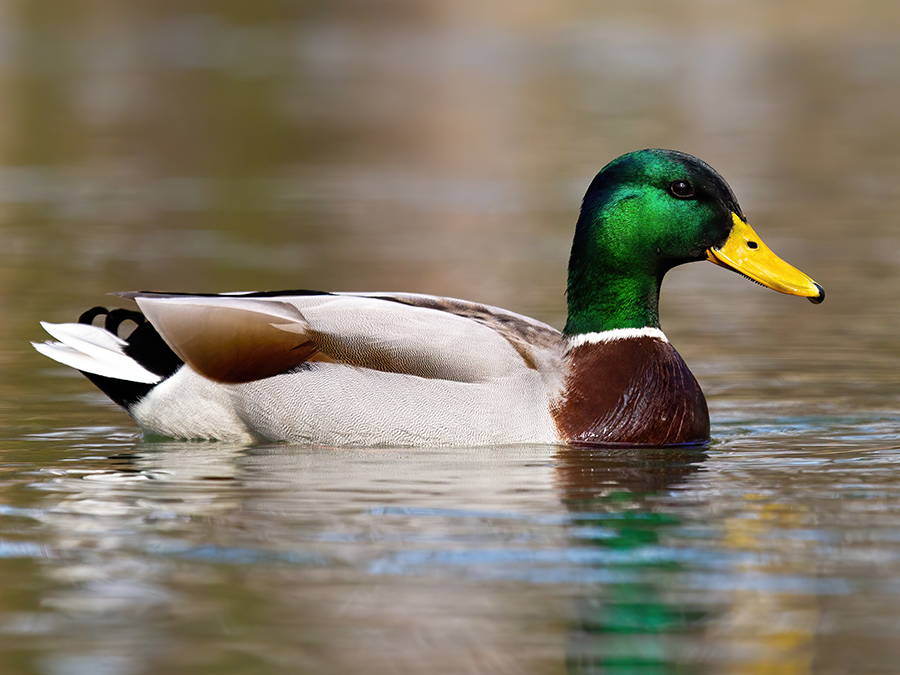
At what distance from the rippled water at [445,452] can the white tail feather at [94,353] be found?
328 millimetres

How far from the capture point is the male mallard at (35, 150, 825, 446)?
7.34 meters

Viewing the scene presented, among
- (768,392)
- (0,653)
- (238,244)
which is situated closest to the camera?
(0,653)

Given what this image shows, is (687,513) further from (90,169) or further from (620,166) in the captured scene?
(90,169)

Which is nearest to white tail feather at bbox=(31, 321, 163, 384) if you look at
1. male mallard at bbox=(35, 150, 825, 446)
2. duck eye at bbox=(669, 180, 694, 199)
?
male mallard at bbox=(35, 150, 825, 446)

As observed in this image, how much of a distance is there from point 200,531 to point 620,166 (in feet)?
9.63

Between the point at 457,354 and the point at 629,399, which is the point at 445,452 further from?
the point at 629,399

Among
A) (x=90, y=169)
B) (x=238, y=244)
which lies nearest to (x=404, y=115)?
(x=90, y=169)

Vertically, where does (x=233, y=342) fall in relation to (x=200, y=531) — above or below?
above

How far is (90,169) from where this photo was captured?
20.5 meters

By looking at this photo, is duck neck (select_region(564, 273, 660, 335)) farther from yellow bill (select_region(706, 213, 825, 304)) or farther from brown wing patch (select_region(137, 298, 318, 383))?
brown wing patch (select_region(137, 298, 318, 383))

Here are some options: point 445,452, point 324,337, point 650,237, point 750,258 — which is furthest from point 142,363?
point 750,258

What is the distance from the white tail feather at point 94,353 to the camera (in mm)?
7703

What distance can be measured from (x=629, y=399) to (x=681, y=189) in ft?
3.31

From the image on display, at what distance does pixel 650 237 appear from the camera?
7.76 metres
